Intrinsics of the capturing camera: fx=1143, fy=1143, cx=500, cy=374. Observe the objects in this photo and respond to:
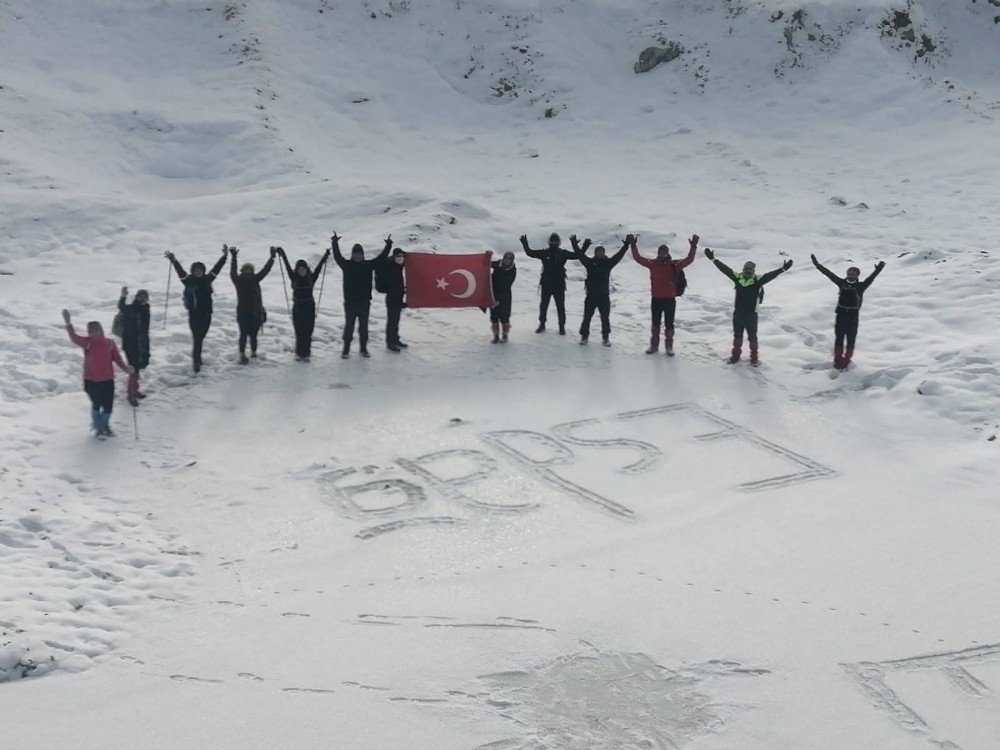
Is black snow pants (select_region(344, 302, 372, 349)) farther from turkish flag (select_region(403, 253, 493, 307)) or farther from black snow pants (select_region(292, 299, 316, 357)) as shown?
turkish flag (select_region(403, 253, 493, 307))

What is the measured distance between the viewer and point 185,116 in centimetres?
2430

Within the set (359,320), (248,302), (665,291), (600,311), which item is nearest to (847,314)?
(665,291)

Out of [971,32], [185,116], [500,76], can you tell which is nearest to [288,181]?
[185,116]

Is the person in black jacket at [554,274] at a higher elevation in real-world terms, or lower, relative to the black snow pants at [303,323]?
higher

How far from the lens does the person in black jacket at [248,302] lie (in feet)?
47.2

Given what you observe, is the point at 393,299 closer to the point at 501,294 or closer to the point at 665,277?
the point at 501,294

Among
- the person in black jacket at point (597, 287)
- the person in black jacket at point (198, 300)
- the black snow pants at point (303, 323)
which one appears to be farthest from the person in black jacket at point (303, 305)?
the person in black jacket at point (597, 287)

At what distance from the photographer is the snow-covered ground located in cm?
805

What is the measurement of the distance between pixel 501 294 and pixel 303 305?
2.72 meters

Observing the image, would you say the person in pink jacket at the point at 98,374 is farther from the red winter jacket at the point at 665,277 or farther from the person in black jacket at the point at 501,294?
the red winter jacket at the point at 665,277

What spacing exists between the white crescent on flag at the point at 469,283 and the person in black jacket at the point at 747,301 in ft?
10.7

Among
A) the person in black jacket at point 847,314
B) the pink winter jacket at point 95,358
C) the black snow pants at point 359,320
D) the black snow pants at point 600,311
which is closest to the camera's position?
the pink winter jacket at point 95,358

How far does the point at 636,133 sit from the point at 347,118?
21.8ft

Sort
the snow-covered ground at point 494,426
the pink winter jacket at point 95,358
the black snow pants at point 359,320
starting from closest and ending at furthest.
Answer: the snow-covered ground at point 494,426 < the pink winter jacket at point 95,358 < the black snow pants at point 359,320
